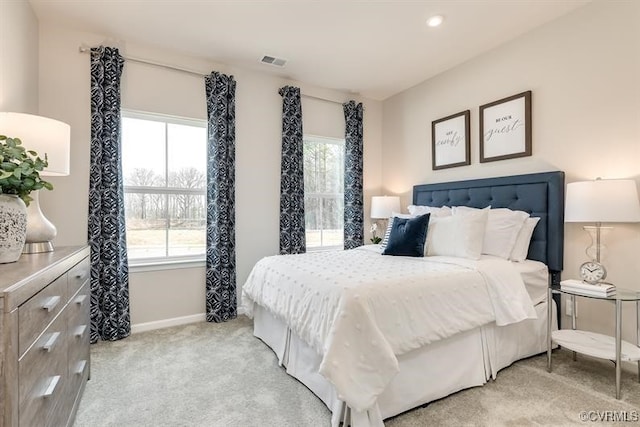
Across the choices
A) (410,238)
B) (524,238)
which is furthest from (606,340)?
(410,238)

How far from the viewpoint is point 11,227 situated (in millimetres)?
1398

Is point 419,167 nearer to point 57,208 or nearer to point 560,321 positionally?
point 560,321

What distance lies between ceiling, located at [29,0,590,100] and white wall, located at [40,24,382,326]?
0.70 ft

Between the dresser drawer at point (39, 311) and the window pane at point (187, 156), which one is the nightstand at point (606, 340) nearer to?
the dresser drawer at point (39, 311)

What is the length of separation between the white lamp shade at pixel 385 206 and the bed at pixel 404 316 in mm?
1265

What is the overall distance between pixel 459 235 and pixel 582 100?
145 cm

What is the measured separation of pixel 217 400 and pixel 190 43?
3117 mm

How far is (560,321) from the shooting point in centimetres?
268

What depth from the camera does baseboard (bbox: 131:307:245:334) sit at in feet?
10.2

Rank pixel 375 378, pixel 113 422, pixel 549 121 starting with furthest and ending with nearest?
pixel 549 121, pixel 113 422, pixel 375 378

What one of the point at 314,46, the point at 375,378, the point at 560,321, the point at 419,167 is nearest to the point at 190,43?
the point at 314,46

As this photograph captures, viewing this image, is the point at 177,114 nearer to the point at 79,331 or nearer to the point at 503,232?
the point at 79,331

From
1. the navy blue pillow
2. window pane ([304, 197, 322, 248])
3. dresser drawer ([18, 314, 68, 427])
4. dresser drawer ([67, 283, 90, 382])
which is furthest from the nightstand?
dresser drawer ([67, 283, 90, 382])

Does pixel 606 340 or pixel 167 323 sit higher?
pixel 606 340
